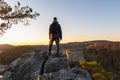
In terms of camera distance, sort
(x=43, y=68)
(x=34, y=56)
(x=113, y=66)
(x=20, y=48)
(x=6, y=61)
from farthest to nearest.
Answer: (x=20, y=48) < (x=6, y=61) < (x=113, y=66) < (x=34, y=56) < (x=43, y=68)

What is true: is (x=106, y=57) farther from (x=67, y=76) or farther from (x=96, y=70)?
(x=67, y=76)

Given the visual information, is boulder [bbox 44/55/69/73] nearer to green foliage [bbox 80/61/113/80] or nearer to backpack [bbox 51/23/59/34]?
backpack [bbox 51/23/59/34]

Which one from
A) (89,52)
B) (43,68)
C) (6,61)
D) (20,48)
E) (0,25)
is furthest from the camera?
(20,48)

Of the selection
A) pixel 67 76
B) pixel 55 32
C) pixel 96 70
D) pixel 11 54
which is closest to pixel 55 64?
pixel 55 32

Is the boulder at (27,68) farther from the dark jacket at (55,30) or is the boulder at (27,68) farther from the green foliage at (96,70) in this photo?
the green foliage at (96,70)

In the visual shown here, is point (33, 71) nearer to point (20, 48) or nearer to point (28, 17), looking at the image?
point (28, 17)

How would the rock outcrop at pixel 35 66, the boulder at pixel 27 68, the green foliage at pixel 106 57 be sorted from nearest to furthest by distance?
the rock outcrop at pixel 35 66
the boulder at pixel 27 68
the green foliage at pixel 106 57

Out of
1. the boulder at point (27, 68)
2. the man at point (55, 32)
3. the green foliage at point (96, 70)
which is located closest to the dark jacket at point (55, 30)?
the man at point (55, 32)

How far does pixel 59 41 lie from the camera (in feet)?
81.4

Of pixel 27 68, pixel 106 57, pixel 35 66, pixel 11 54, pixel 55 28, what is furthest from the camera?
pixel 11 54

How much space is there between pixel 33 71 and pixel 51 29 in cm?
368

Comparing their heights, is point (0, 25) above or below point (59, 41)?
above

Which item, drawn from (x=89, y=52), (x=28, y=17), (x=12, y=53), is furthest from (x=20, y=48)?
(x=28, y=17)

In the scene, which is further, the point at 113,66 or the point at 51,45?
the point at 113,66
